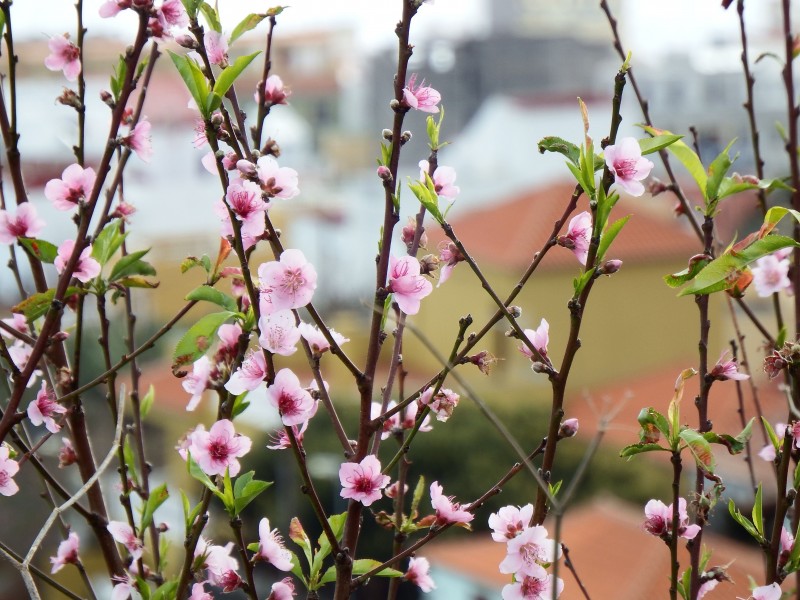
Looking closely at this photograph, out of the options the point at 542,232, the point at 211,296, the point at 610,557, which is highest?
the point at 211,296

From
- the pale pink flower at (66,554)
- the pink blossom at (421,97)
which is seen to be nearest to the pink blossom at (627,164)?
the pink blossom at (421,97)

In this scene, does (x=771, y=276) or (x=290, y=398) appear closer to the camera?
(x=290, y=398)

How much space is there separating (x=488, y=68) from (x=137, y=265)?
15.2 metres

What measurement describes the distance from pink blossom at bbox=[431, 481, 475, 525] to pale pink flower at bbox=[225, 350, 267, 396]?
114 mm

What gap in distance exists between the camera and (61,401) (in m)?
0.58

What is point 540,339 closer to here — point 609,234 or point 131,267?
point 609,234

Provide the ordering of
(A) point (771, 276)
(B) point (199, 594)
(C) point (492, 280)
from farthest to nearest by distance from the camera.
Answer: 1. (C) point (492, 280)
2. (A) point (771, 276)
3. (B) point (199, 594)

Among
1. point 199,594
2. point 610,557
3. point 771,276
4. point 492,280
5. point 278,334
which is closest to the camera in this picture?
point 278,334

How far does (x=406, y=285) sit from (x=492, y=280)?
8849 mm

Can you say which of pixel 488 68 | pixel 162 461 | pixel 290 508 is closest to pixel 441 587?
pixel 290 508

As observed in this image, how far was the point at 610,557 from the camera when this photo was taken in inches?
205

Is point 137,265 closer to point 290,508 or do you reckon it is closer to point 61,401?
point 61,401

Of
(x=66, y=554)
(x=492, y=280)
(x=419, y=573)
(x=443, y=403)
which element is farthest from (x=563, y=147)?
(x=492, y=280)

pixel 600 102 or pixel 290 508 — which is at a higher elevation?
pixel 600 102
